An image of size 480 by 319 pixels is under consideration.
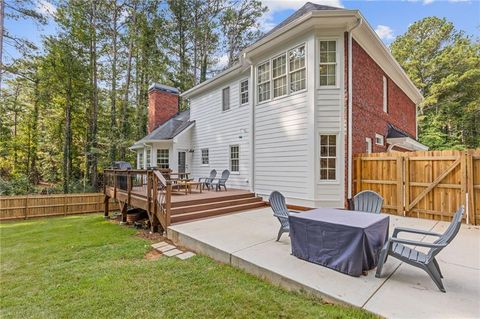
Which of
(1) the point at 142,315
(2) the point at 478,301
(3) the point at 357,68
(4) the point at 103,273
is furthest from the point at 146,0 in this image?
(2) the point at 478,301

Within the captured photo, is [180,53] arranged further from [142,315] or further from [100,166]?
[142,315]

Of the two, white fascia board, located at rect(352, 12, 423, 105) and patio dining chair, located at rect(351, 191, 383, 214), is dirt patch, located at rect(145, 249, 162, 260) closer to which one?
patio dining chair, located at rect(351, 191, 383, 214)

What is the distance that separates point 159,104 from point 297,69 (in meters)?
11.0

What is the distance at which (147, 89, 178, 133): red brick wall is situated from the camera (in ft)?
51.6

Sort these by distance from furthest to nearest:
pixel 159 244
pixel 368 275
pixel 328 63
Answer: pixel 328 63, pixel 159 244, pixel 368 275

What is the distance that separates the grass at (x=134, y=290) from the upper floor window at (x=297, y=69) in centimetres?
656

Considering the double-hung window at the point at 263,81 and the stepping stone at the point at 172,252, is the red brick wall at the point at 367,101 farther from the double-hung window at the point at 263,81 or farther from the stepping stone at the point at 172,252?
the stepping stone at the point at 172,252

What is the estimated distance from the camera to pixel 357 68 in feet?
27.0

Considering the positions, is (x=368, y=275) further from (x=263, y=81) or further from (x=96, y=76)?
(x=96, y=76)

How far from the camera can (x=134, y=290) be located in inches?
135

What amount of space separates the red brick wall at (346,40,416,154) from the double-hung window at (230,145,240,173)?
16.9 ft

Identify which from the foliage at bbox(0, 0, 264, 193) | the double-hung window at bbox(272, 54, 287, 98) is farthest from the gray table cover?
the foliage at bbox(0, 0, 264, 193)

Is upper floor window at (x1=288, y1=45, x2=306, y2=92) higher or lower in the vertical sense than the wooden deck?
higher

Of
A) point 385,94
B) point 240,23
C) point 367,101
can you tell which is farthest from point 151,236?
point 240,23
